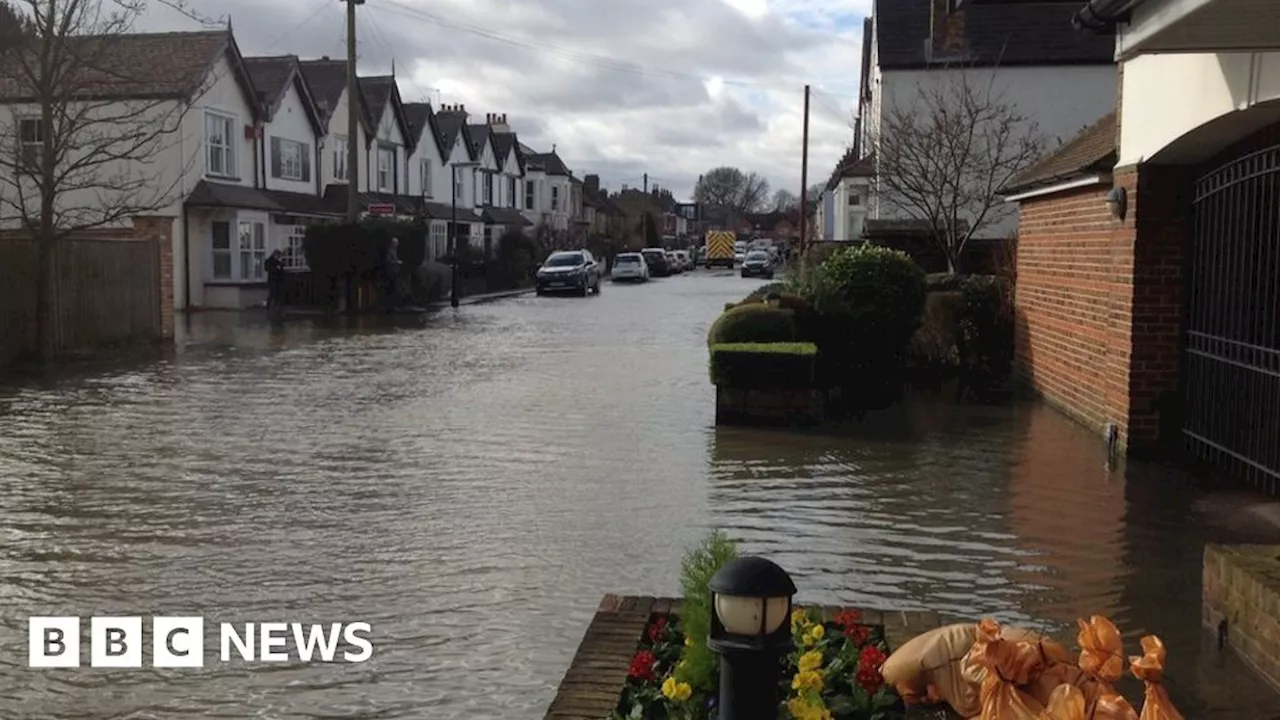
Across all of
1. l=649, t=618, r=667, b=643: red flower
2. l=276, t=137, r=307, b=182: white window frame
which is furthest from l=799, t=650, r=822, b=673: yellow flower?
l=276, t=137, r=307, b=182: white window frame

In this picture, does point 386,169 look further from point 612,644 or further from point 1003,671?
point 1003,671

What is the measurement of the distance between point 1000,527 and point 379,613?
14.3 ft

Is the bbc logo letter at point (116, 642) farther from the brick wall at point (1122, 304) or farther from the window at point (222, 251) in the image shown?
the window at point (222, 251)

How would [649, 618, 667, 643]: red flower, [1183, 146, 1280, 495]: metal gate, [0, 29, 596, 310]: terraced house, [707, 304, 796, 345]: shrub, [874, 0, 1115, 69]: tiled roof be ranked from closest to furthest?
1. [649, 618, 667, 643]: red flower
2. [1183, 146, 1280, 495]: metal gate
3. [707, 304, 796, 345]: shrub
4. [874, 0, 1115, 69]: tiled roof
5. [0, 29, 596, 310]: terraced house

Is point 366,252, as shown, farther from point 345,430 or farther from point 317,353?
point 345,430

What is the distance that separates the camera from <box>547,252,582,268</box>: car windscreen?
45500 mm

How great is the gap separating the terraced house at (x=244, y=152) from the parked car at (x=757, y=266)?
17.3 meters

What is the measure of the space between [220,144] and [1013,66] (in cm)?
2173

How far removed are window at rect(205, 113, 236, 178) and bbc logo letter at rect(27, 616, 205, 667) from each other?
29956mm

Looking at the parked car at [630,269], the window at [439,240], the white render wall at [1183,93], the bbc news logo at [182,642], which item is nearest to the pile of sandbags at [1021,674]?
the bbc news logo at [182,642]

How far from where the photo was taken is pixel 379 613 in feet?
21.6

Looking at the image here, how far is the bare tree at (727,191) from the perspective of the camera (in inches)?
6585

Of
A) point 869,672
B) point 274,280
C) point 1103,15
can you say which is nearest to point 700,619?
point 869,672

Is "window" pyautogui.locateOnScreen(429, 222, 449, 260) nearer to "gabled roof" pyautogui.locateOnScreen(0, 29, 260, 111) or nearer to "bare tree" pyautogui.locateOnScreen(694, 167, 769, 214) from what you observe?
"gabled roof" pyautogui.locateOnScreen(0, 29, 260, 111)
